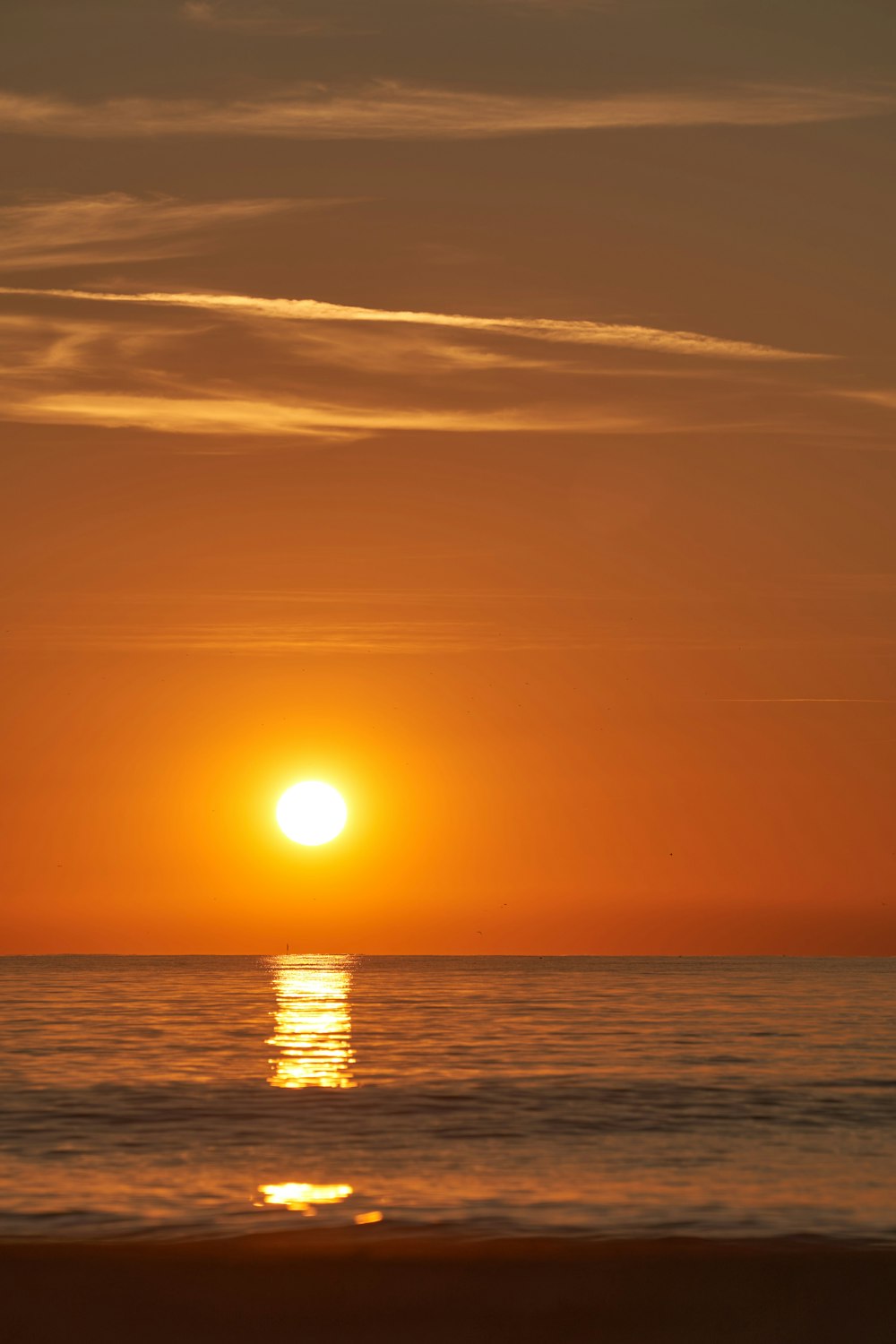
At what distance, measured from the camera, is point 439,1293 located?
1678 cm

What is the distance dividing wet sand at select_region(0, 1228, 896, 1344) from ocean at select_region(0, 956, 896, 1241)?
1555 mm

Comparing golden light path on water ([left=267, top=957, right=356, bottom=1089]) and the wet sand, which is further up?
golden light path on water ([left=267, top=957, right=356, bottom=1089])

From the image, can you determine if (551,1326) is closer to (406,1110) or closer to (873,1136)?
(873,1136)

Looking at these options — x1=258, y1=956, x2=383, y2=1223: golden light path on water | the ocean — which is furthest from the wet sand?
x1=258, y1=956, x2=383, y2=1223: golden light path on water

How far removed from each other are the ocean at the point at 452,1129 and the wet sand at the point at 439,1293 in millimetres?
1555

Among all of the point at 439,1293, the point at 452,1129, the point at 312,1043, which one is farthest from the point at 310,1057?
the point at 439,1293

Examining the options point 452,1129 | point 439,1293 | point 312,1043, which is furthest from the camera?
point 312,1043

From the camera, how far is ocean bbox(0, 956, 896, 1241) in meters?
21.5

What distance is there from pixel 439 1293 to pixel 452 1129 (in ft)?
46.6

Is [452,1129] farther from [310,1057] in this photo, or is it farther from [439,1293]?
[310,1057]

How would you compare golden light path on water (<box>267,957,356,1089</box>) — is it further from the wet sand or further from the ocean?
the wet sand

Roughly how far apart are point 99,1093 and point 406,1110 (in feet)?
24.1

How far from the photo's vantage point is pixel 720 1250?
18734mm

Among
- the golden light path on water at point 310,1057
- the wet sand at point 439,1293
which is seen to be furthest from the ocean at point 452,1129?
the wet sand at point 439,1293
